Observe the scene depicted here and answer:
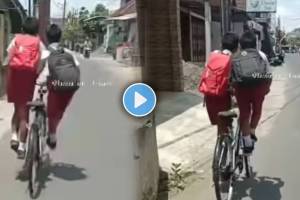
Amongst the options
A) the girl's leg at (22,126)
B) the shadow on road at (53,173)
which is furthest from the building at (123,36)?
the shadow on road at (53,173)

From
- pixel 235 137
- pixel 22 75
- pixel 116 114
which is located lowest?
pixel 235 137

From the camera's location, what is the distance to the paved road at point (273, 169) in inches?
198

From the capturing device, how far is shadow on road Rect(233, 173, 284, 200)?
496 cm

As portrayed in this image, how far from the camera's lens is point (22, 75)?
2.80m

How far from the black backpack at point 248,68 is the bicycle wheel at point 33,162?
180 cm

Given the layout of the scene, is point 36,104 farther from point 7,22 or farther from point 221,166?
point 221,166

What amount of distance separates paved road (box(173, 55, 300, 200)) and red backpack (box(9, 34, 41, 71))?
8.36 feet

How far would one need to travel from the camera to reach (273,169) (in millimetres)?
5727

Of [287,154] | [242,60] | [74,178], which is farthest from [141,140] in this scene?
[287,154]

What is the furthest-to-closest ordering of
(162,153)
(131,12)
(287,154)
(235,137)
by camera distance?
(287,154) < (162,153) < (235,137) < (131,12)

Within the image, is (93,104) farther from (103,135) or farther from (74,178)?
(74,178)

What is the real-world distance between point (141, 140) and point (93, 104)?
1.18ft

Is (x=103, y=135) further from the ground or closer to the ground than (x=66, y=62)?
closer to the ground

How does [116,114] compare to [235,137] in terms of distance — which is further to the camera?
[235,137]
